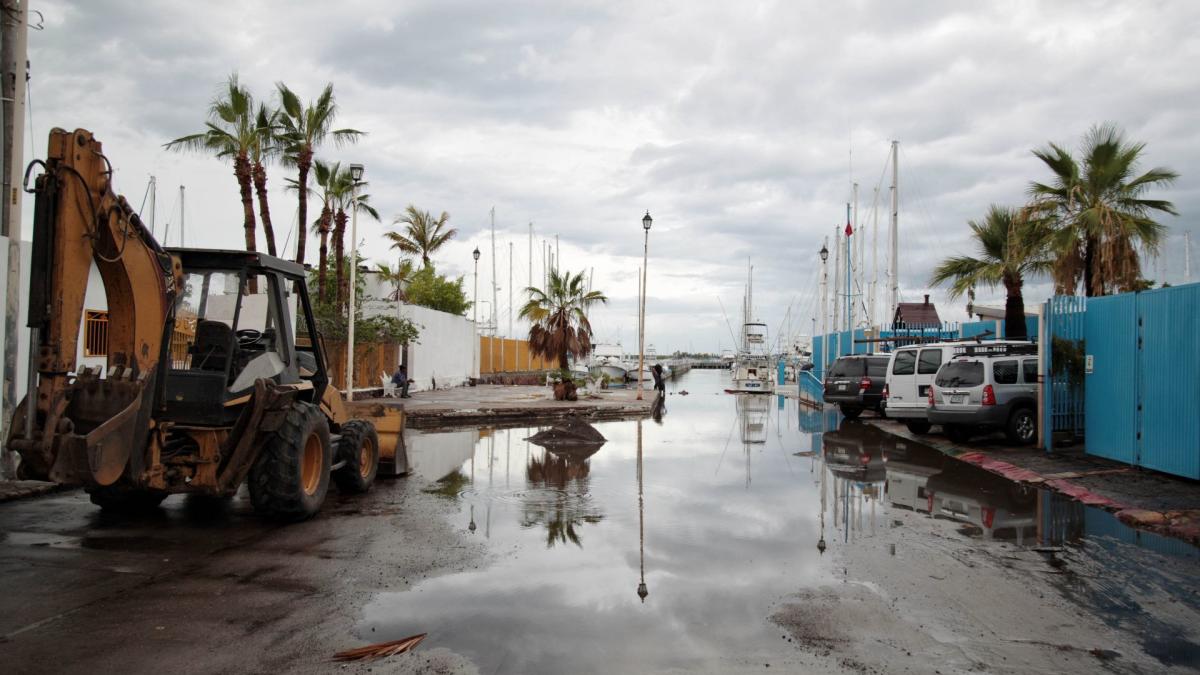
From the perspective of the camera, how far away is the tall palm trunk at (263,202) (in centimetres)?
2377

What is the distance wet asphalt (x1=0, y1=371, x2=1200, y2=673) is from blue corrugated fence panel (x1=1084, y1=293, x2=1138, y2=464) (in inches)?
97.8

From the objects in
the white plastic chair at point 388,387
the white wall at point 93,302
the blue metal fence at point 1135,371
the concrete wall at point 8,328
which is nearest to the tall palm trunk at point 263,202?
the white plastic chair at point 388,387

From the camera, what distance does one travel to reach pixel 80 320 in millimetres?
6801

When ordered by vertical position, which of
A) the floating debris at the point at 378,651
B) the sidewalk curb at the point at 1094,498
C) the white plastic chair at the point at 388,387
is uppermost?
the white plastic chair at the point at 388,387

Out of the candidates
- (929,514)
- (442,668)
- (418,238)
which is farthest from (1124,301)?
(418,238)

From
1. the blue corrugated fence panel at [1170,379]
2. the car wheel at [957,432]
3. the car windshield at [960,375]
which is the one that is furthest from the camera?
the car wheel at [957,432]

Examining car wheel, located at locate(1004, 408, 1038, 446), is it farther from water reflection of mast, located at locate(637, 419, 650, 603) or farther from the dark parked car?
water reflection of mast, located at locate(637, 419, 650, 603)

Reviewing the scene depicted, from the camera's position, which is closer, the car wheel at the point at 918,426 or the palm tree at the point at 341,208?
the car wheel at the point at 918,426

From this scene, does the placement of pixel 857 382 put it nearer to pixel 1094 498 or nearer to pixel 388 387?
pixel 1094 498

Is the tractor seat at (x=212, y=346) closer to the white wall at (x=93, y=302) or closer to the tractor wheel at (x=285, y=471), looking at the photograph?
the tractor wheel at (x=285, y=471)

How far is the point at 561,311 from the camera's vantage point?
38.2 meters

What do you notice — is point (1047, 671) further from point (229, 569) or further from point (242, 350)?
point (242, 350)

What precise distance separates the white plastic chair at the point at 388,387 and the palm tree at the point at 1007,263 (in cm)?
1760

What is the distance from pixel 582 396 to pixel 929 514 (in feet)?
74.7
